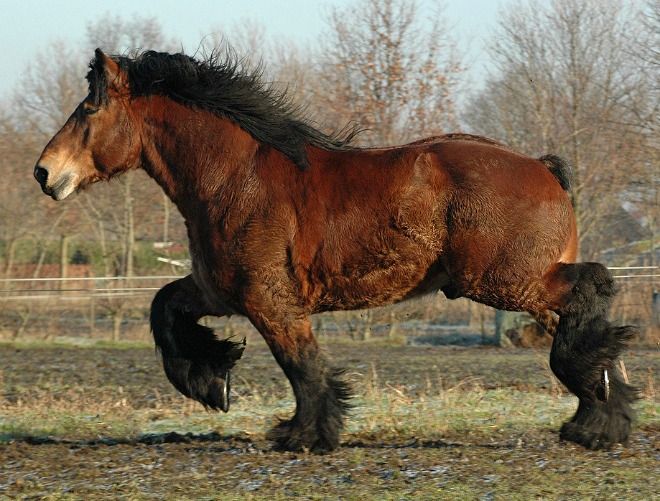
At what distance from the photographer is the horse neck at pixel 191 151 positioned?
7.00m

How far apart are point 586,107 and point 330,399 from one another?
21013 mm

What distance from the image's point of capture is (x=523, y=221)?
21.6 feet

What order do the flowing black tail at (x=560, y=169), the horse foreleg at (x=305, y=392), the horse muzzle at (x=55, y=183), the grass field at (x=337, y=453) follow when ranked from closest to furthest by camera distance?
the grass field at (x=337, y=453), the horse foreleg at (x=305, y=392), the flowing black tail at (x=560, y=169), the horse muzzle at (x=55, y=183)

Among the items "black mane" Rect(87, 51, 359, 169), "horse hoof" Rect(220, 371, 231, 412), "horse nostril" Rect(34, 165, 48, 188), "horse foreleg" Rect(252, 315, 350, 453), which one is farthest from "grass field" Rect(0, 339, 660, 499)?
"black mane" Rect(87, 51, 359, 169)

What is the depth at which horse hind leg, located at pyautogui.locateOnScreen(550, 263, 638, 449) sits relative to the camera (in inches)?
256

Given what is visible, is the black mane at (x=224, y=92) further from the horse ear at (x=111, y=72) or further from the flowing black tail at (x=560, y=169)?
the flowing black tail at (x=560, y=169)

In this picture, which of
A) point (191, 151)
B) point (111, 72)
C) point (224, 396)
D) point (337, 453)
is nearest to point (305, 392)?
point (337, 453)

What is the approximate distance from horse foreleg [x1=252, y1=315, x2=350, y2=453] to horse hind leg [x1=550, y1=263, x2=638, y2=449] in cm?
150

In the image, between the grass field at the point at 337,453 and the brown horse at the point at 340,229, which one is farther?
the brown horse at the point at 340,229

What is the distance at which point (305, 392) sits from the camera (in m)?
6.77

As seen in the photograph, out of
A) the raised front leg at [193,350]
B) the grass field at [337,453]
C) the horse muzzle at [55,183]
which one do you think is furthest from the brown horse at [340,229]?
the grass field at [337,453]

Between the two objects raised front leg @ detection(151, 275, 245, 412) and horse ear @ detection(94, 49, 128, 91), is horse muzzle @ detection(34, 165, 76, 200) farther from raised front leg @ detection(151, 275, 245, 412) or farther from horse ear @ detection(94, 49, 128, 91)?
raised front leg @ detection(151, 275, 245, 412)

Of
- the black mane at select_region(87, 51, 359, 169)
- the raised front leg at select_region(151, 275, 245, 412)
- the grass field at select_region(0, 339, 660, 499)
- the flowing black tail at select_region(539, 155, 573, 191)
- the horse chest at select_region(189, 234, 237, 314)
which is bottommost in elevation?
the grass field at select_region(0, 339, 660, 499)

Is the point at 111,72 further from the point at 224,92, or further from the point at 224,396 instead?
the point at 224,396
